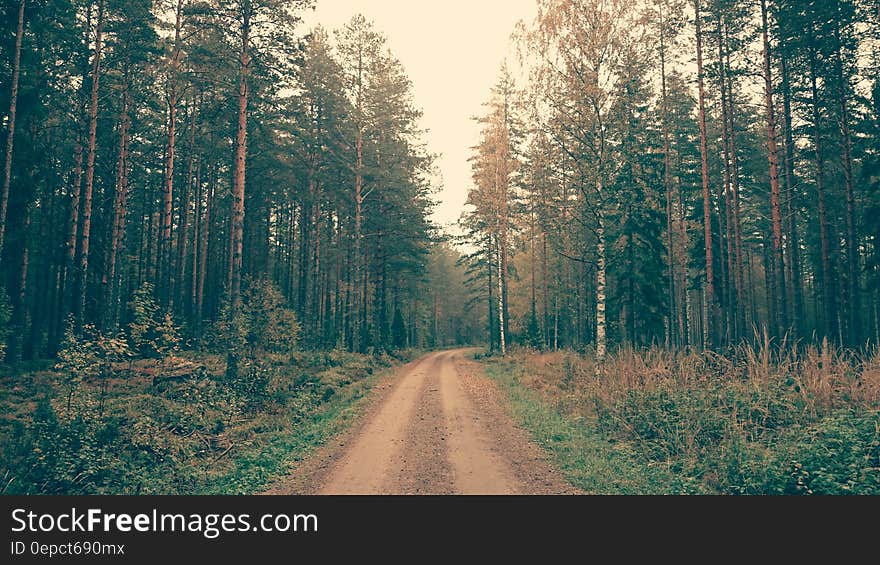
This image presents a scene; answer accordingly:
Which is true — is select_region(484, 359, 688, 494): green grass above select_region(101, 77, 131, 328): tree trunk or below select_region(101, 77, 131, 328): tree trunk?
below

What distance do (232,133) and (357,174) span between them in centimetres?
779

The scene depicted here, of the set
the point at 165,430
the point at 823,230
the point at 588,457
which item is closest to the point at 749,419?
the point at 588,457

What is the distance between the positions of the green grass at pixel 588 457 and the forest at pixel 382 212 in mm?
241

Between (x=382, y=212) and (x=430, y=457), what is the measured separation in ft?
91.6

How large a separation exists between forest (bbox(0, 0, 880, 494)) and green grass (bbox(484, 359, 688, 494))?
0.79ft

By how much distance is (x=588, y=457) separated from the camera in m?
8.42

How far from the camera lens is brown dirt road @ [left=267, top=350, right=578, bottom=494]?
6996 mm

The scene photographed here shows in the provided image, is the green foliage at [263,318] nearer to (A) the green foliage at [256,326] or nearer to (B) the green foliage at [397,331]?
(A) the green foliage at [256,326]

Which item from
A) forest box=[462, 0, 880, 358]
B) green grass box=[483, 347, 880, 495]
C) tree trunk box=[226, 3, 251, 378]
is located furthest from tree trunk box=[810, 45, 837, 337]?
tree trunk box=[226, 3, 251, 378]

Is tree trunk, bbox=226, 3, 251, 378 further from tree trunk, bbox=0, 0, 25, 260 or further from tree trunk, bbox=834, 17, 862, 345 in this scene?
tree trunk, bbox=834, 17, 862, 345

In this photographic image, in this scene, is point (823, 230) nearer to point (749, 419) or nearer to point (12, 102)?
point (749, 419)

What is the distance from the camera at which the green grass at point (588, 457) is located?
22.7ft

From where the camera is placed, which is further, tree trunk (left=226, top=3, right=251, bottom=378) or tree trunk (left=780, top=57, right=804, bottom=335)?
tree trunk (left=780, top=57, right=804, bottom=335)

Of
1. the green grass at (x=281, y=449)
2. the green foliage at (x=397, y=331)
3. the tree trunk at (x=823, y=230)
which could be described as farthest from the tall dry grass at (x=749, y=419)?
the green foliage at (x=397, y=331)
